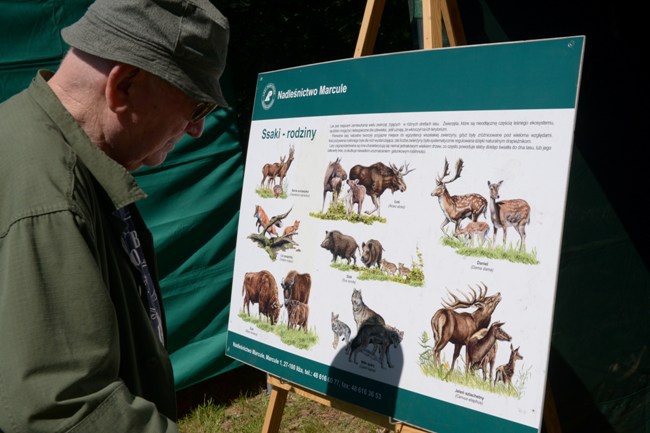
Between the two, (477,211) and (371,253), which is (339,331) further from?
(477,211)

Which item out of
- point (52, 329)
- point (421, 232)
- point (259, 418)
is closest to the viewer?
point (52, 329)

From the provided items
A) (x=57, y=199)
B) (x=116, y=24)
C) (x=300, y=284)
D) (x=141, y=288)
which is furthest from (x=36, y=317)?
(x=300, y=284)

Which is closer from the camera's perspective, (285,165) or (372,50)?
(372,50)

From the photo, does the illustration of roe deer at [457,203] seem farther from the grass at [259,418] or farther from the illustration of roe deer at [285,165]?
the grass at [259,418]

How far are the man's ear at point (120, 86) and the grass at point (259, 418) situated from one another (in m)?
2.76

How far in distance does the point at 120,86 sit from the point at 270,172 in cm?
139

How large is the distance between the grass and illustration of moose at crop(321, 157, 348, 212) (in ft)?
5.74

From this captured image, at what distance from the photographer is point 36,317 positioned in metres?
0.95

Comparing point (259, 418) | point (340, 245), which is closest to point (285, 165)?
point (340, 245)

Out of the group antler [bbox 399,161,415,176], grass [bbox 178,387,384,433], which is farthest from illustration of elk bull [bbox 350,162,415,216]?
grass [bbox 178,387,384,433]

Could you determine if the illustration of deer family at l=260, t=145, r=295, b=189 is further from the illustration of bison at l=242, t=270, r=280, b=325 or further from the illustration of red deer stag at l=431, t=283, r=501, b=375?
the illustration of red deer stag at l=431, t=283, r=501, b=375

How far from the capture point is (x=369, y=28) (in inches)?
94.8
